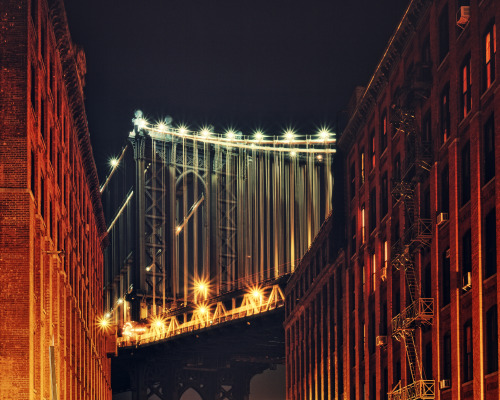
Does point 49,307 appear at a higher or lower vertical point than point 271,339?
lower

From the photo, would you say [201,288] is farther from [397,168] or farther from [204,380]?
[397,168]

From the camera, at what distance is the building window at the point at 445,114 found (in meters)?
45.8

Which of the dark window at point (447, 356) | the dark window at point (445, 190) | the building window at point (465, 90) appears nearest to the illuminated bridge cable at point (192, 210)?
the dark window at point (445, 190)

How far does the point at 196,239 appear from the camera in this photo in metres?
119

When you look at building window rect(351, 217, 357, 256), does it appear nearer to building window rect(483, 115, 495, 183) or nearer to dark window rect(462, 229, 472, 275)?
dark window rect(462, 229, 472, 275)

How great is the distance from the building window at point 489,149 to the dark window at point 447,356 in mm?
7851

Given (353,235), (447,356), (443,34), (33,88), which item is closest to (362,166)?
(353,235)

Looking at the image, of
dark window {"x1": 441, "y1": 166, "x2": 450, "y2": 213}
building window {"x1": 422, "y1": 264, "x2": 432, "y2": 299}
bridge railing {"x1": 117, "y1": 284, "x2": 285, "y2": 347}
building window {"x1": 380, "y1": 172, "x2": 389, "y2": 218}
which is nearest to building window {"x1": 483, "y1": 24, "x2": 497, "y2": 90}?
dark window {"x1": 441, "y1": 166, "x2": 450, "y2": 213}

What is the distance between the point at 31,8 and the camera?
42250 mm

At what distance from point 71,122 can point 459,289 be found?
86.9 ft

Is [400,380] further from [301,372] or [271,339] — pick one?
[271,339]

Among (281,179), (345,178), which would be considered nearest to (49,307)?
(345,178)

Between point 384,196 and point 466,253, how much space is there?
15.9 m

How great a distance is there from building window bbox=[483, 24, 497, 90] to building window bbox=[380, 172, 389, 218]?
Answer: 17147 millimetres
